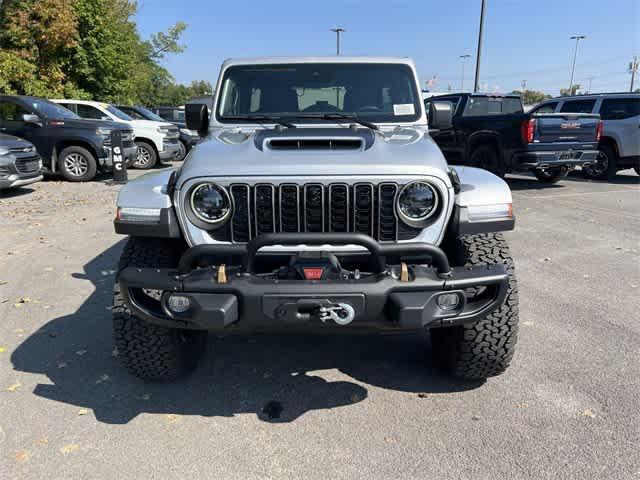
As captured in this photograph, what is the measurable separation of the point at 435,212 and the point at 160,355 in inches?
68.1

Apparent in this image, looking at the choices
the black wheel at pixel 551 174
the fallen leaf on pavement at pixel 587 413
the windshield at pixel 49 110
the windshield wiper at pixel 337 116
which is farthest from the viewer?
the windshield at pixel 49 110

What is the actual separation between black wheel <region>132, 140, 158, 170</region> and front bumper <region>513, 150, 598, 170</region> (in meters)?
8.89

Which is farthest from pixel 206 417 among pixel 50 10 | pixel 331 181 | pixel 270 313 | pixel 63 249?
pixel 50 10

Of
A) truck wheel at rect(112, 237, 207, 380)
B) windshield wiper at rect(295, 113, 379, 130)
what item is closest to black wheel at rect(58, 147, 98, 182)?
windshield wiper at rect(295, 113, 379, 130)

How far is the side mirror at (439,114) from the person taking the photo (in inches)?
148

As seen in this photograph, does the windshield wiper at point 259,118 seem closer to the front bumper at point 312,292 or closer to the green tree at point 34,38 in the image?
the front bumper at point 312,292

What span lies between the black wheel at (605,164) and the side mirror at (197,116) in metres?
10.5

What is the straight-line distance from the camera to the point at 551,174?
11.3 meters

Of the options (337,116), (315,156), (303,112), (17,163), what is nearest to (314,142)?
(315,156)

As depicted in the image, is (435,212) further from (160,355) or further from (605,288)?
(605,288)

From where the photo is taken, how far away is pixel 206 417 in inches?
112

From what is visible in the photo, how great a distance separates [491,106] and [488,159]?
1494 mm

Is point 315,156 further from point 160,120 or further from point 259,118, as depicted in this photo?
point 160,120

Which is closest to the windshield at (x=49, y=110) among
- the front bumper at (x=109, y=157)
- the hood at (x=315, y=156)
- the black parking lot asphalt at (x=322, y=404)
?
the front bumper at (x=109, y=157)
